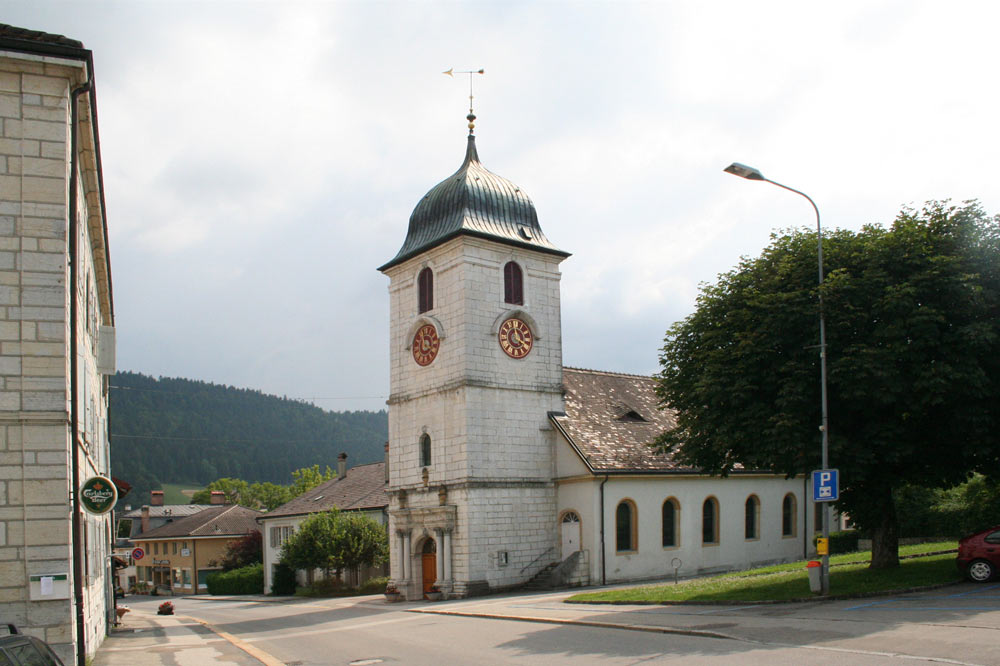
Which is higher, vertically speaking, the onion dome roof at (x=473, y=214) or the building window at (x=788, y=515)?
the onion dome roof at (x=473, y=214)

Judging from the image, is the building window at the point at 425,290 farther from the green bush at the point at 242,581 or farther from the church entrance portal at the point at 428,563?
the green bush at the point at 242,581

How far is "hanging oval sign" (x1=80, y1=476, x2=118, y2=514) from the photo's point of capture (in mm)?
15070

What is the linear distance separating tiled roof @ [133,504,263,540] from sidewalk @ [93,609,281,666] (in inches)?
1831

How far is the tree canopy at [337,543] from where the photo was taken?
44.8m

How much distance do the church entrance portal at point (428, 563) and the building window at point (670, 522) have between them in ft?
31.8

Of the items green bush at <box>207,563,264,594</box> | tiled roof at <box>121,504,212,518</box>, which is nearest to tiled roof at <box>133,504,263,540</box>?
green bush at <box>207,563,264,594</box>

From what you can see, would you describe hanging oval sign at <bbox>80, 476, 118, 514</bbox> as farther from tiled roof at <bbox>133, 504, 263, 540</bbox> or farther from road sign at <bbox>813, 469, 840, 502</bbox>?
tiled roof at <bbox>133, 504, 263, 540</bbox>

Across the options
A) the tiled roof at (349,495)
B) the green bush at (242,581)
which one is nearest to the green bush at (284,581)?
the tiled roof at (349,495)

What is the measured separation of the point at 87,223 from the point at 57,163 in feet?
16.8

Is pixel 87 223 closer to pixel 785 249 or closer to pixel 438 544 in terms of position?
pixel 785 249

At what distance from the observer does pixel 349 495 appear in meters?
55.0

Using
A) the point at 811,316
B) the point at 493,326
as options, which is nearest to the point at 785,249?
the point at 811,316

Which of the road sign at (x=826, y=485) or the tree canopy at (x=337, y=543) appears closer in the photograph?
the road sign at (x=826, y=485)

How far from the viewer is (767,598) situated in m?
22.3
